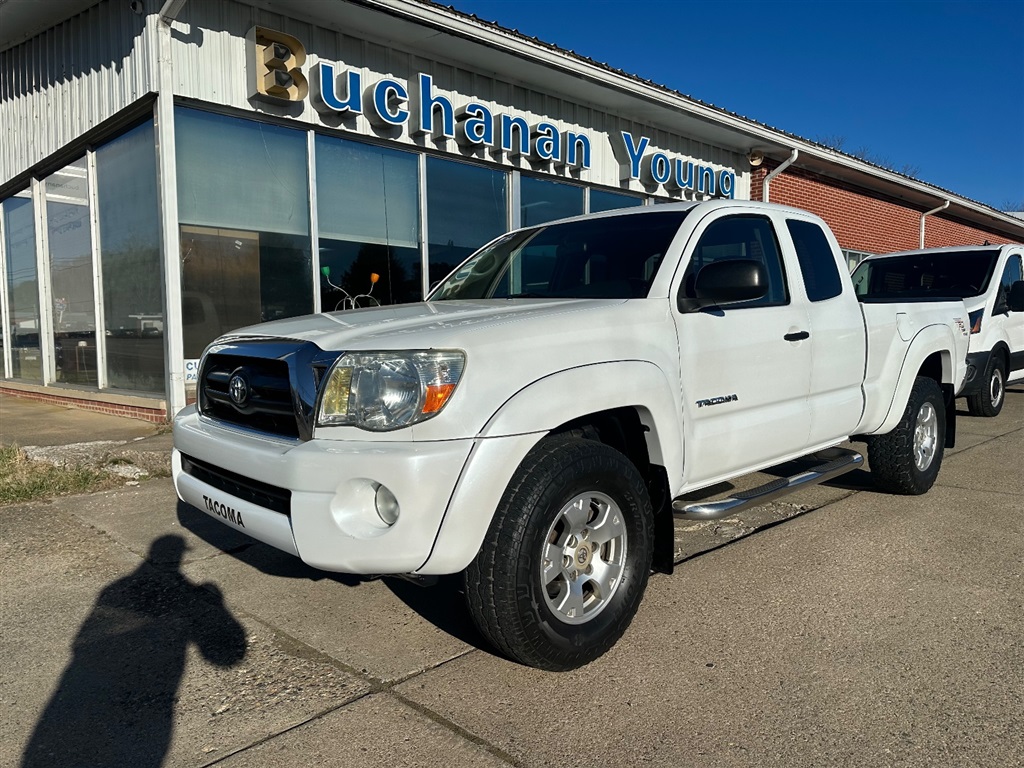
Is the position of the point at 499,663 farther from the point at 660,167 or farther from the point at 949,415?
the point at 660,167

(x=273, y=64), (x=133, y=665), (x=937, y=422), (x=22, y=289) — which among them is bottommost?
(x=133, y=665)

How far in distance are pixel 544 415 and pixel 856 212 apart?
57.0 ft

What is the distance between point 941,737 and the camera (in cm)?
245

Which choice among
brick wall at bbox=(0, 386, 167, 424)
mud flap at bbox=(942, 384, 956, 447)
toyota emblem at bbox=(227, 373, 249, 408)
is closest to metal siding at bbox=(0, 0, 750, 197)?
brick wall at bbox=(0, 386, 167, 424)

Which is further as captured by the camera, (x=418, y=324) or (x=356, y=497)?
(x=418, y=324)

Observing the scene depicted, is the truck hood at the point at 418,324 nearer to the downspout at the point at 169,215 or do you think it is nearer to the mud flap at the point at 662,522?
the mud flap at the point at 662,522

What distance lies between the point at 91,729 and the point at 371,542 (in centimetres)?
113

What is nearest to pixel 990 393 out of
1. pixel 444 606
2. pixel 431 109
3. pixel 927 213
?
pixel 431 109

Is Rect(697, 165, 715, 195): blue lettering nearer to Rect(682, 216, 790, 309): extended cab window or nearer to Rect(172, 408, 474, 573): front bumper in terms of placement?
Rect(682, 216, 790, 309): extended cab window

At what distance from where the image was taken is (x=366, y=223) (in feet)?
30.9

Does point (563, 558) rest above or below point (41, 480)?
above

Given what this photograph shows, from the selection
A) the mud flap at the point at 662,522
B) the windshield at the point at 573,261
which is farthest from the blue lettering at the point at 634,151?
the mud flap at the point at 662,522

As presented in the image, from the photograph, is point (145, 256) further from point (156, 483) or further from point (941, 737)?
point (941, 737)

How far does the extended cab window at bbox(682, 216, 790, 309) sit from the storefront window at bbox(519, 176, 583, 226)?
706 cm
